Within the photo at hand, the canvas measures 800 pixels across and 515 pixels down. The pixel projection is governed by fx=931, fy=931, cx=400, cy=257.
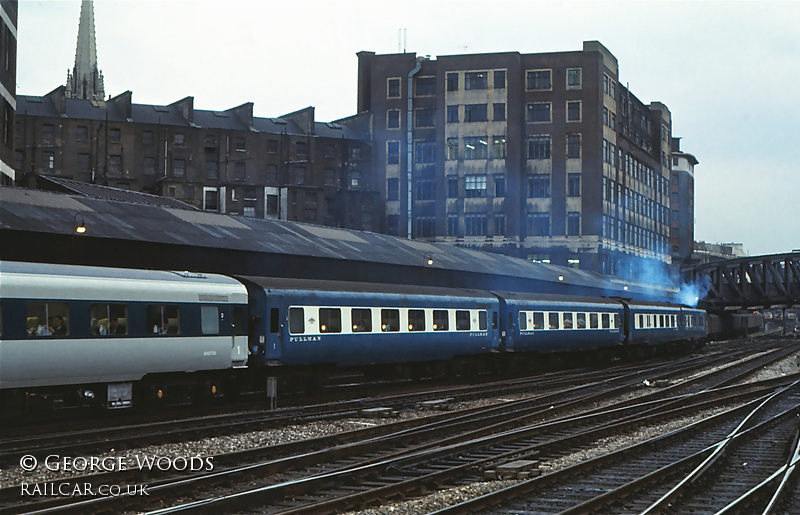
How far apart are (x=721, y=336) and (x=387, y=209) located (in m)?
36.9

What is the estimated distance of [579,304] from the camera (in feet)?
137

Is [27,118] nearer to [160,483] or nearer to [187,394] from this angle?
[187,394]

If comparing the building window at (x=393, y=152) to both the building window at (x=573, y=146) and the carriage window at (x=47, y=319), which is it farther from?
the carriage window at (x=47, y=319)

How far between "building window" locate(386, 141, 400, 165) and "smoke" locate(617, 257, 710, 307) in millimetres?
26523

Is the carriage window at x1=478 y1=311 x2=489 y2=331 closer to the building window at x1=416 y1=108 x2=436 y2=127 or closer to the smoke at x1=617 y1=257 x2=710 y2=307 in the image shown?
the smoke at x1=617 y1=257 x2=710 y2=307

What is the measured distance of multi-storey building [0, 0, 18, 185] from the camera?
38812 millimetres

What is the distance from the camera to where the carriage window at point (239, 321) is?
919 inches

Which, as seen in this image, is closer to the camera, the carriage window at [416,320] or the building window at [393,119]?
the carriage window at [416,320]

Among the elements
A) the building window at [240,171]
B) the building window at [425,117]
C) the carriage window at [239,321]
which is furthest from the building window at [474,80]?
the carriage window at [239,321]

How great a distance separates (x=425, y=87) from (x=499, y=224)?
16.4 m

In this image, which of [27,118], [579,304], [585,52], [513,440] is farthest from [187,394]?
[585,52]

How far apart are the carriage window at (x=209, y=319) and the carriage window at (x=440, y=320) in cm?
1031

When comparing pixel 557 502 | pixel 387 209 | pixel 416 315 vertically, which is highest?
pixel 387 209

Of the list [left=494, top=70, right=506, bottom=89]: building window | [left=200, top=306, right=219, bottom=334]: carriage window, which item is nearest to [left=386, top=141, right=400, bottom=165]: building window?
[left=494, top=70, right=506, bottom=89]: building window
